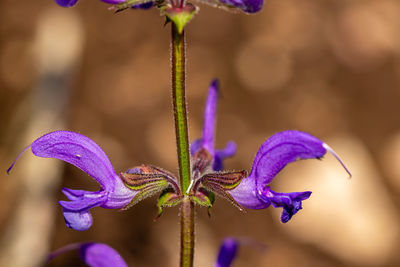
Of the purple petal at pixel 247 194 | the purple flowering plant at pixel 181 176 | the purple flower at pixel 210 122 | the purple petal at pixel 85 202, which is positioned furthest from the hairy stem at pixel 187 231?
the purple flower at pixel 210 122

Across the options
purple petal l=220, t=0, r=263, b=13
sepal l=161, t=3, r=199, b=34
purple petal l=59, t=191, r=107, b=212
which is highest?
purple petal l=220, t=0, r=263, b=13

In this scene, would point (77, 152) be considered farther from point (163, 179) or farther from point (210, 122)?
point (210, 122)

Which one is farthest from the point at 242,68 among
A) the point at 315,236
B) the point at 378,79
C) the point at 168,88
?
the point at 315,236

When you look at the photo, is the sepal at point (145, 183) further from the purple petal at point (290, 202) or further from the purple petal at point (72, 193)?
the purple petal at point (290, 202)

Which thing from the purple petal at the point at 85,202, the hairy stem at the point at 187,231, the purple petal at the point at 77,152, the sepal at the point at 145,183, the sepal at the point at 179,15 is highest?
the sepal at the point at 179,15

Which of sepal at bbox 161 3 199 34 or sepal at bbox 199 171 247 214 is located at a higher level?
sepal at bbox 161 3 199 34

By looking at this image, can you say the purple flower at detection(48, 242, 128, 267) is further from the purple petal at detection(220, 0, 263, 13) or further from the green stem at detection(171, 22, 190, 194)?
the purple petal at detection(220, 0, 263, 13)

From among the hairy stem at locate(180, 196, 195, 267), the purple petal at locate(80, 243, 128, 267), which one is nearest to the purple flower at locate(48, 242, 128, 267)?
the purple petal at locate(80, 243, 128, 267)
